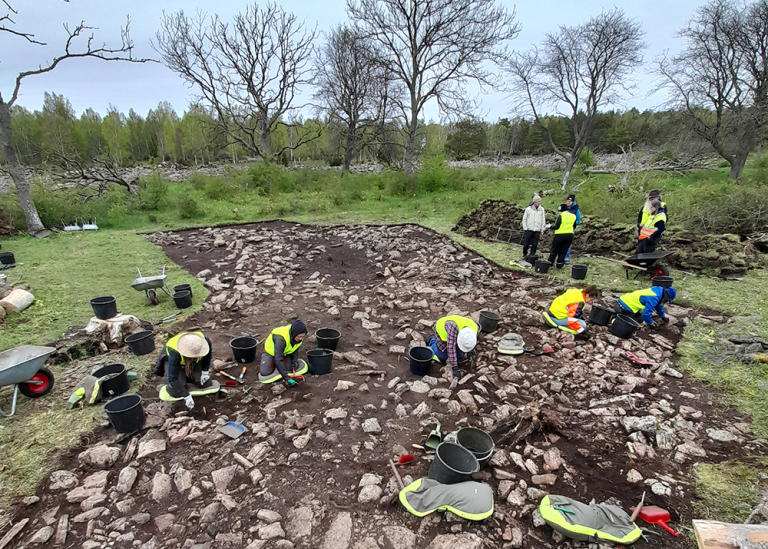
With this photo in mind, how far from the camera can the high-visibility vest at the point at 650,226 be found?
7.79 metres

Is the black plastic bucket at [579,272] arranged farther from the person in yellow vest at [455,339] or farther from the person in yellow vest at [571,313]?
the person in yellow vest at [455,339]

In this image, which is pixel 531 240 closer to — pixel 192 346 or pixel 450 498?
pixel 450 498

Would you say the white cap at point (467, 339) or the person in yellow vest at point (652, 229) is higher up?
the person in yellow vest at point (652, 229)

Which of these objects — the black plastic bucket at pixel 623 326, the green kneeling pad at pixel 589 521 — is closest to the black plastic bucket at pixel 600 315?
the black plastic bucket at pixel 623 326

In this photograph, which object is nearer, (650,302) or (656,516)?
(656,516)

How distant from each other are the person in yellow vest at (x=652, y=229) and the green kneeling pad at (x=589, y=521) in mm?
7013

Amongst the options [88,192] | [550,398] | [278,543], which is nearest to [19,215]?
[88,192]

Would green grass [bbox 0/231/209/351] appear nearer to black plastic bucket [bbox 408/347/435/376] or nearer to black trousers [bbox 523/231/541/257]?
black plastic bucket [bbox 408/347/435/376]

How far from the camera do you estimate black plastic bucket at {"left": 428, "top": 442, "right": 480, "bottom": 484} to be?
321cm

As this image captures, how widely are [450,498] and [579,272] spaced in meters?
6.94

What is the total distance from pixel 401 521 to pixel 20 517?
10.4ft

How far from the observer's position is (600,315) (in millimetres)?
6172

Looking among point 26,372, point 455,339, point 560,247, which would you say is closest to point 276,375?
point 455,339

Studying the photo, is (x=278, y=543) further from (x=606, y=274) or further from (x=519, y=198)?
(x=519, y=198)
